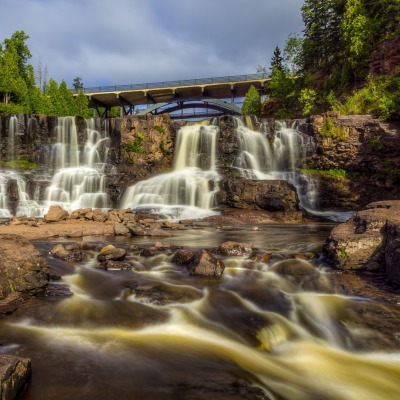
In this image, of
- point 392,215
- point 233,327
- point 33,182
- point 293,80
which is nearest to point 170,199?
point 33,182

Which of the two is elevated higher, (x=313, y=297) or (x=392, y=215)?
(x=392, y=215)

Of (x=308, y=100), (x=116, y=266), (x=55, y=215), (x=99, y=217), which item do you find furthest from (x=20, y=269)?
(x=308, y=100)

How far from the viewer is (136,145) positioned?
25.9 meters

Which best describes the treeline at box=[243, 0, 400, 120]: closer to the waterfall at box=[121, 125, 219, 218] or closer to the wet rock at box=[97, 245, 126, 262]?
the waterfall at box=[121, 125, 219, 218]

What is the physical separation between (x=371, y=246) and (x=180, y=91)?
49070 millimetres

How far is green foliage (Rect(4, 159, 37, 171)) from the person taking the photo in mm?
25891

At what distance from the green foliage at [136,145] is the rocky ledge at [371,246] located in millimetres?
20354

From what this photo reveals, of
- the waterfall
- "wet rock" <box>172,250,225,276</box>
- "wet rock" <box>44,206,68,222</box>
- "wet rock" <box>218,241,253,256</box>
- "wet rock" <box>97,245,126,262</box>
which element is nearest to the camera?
"wet rock" <box>172,250,225,276</box>

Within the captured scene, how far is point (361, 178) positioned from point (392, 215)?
15.4 m

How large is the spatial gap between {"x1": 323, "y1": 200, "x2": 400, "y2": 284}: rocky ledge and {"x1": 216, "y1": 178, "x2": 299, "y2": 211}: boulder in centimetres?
1006

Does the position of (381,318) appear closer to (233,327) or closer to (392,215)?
(233,327)

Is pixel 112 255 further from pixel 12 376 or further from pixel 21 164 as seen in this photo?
pixel 21 164

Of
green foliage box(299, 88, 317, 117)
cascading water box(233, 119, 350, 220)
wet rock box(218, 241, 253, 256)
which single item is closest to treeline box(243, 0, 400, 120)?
green foliage box(299, 88, 317, 117)

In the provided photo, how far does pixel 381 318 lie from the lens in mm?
4633
